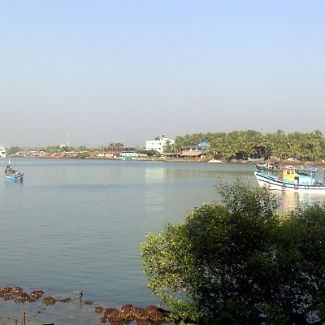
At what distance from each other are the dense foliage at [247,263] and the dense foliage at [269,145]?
141979 mm

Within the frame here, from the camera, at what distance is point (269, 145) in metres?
155

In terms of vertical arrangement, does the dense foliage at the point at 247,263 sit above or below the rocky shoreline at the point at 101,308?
above

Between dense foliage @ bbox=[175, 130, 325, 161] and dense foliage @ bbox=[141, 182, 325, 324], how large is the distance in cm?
14198

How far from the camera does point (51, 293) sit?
19250mm

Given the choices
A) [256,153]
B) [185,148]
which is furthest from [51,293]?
[185,148]

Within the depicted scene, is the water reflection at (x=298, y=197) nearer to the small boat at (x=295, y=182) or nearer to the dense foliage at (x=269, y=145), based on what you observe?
the small boat at (x=295, y=182)

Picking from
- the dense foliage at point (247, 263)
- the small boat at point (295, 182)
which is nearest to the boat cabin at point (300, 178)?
the small boat at point (295, 182)

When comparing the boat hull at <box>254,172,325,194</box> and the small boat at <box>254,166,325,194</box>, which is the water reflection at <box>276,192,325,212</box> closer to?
the boat hull at <box>254,172,325,194</box>

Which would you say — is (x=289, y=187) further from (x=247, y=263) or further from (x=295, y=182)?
(x=247, y=263)

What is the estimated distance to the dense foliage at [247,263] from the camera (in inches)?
436

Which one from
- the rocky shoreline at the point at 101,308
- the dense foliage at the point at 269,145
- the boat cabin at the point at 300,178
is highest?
the dense foliage at the point at 269,145

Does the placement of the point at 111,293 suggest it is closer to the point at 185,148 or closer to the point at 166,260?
the point at 166,260

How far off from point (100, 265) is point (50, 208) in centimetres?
2294

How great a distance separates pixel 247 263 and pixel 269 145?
146 m
